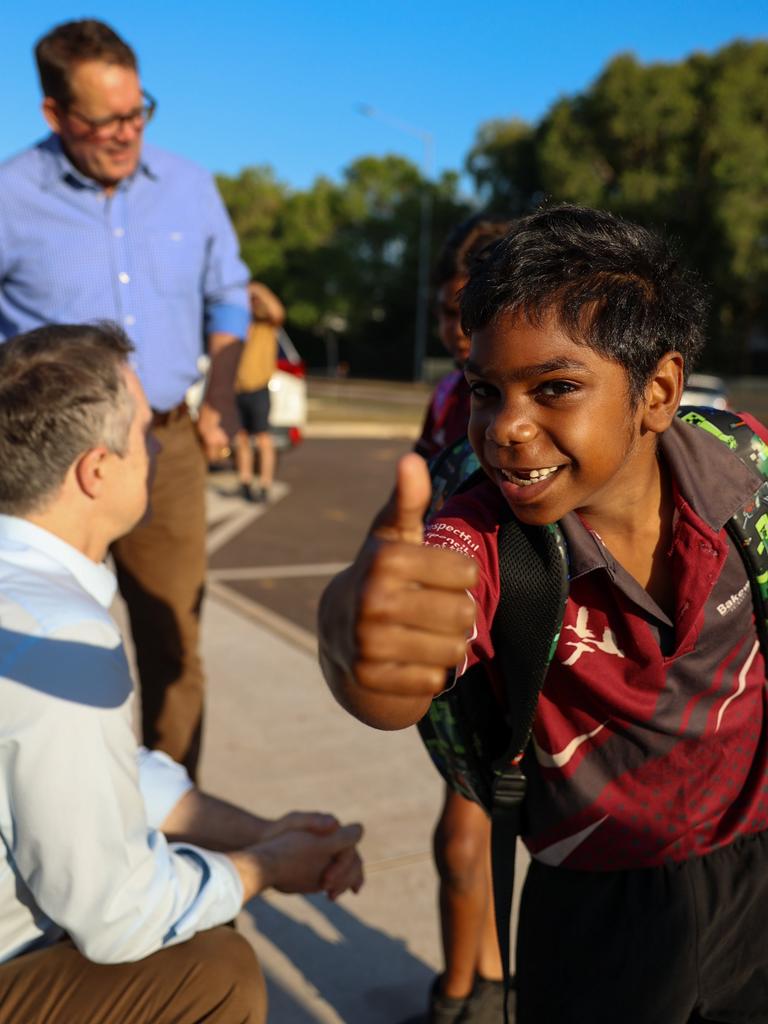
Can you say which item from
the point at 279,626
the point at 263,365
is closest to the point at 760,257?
the point at 263,365

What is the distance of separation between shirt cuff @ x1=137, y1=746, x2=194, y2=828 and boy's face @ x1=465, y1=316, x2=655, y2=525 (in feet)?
3.87

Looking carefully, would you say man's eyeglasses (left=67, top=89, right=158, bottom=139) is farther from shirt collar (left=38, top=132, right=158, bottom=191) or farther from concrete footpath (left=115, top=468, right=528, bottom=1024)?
concrete footpath (left=115, top=468, right=528, bottom=1024)

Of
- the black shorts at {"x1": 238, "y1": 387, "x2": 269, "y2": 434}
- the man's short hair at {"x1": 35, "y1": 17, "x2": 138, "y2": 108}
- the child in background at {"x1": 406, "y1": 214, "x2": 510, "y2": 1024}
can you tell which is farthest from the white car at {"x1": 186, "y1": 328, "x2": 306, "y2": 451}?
the child in background at {"x1": 406, "y1": 214, "x2": 510, "y2": 1024}

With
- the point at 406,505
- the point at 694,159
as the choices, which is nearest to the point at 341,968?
the point at 406,505

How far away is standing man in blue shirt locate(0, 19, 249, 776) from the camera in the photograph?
10.4ft

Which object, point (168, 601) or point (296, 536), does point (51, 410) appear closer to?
point (168, 601)

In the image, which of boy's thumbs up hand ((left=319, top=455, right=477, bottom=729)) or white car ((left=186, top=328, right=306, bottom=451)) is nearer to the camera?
boy's thumbs up hand ((left=319, top=455, right=477, bottom=729))

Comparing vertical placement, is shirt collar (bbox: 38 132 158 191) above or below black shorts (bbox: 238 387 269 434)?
above

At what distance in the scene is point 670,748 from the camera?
5.50ft

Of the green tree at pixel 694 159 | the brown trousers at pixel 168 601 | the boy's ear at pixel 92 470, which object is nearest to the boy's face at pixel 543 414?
the boy's ear at pixel 92 470

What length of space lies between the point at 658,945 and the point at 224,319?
2573 mm

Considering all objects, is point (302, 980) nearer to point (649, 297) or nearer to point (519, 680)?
point (519, 680)

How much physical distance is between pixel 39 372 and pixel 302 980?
64.6 inches

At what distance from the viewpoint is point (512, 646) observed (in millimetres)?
1500
